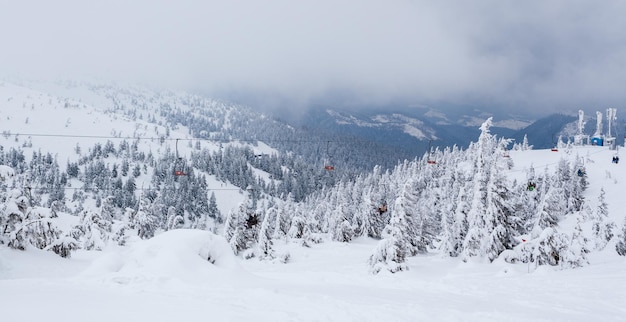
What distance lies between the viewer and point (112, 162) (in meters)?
198

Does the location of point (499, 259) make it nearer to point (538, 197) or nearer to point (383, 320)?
point (383, 320)

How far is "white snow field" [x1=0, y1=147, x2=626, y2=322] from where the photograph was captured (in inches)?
345

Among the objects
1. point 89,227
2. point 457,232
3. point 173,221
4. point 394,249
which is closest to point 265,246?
point 394,249

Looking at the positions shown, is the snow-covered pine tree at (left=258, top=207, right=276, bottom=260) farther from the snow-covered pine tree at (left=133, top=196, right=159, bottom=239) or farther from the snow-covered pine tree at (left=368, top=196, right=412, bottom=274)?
the snow-covered pine tree at (left=133, top=196, right=159, bottom=239)

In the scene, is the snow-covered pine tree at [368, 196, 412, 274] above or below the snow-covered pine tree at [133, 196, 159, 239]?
above

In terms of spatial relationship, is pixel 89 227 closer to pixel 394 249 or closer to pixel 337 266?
pixel 337 266

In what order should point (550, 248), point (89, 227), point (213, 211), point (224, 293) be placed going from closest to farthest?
point (224, 293), point (550, 248), point (89, 227), point (213, 211)

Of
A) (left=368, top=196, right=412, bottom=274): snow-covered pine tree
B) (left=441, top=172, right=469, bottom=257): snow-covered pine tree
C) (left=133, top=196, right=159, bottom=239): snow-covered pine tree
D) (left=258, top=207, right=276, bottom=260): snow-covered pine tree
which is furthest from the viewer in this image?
(left=133, top=196, right=159, bottom=239): snow-covered pine tree

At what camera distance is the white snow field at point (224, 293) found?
28.7ft

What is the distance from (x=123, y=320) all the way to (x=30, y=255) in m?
18.7

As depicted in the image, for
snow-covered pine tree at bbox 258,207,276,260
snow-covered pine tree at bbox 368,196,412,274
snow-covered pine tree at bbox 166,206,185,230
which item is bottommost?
snow-covered pine tree at bbox 166,206,185,230

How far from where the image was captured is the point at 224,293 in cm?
1180

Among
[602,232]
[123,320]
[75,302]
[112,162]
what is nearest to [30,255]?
[75,302]

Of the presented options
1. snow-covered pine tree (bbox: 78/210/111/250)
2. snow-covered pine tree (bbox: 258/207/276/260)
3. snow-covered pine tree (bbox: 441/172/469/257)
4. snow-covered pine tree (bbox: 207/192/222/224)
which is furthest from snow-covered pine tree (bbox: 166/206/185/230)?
snow-covered pine tree (bbox: 207/192/222/224)
